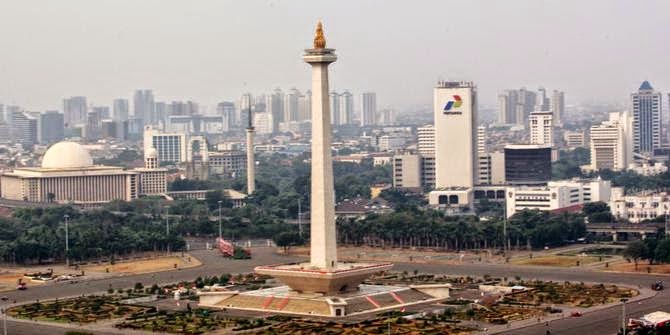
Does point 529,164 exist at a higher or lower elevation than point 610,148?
lower

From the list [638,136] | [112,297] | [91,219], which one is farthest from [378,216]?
[638,136]

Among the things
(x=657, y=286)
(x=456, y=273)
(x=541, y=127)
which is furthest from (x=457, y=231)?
(x=541, y=127)

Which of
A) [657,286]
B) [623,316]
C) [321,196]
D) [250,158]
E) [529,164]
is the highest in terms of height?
[250,158]

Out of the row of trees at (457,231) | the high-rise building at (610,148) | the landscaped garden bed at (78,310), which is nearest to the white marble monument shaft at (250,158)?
the row of trees at (457,231)

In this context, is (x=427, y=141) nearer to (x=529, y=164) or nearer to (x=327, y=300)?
(x=529, y=164)

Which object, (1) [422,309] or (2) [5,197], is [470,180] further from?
(1) [422,309]

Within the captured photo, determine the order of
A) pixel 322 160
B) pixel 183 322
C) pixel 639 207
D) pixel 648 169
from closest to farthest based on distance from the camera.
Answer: pixel 183 322 → pixel 322 160 → pixel 639 207 → pixel 648 169

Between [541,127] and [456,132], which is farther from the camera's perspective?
[541,127]
